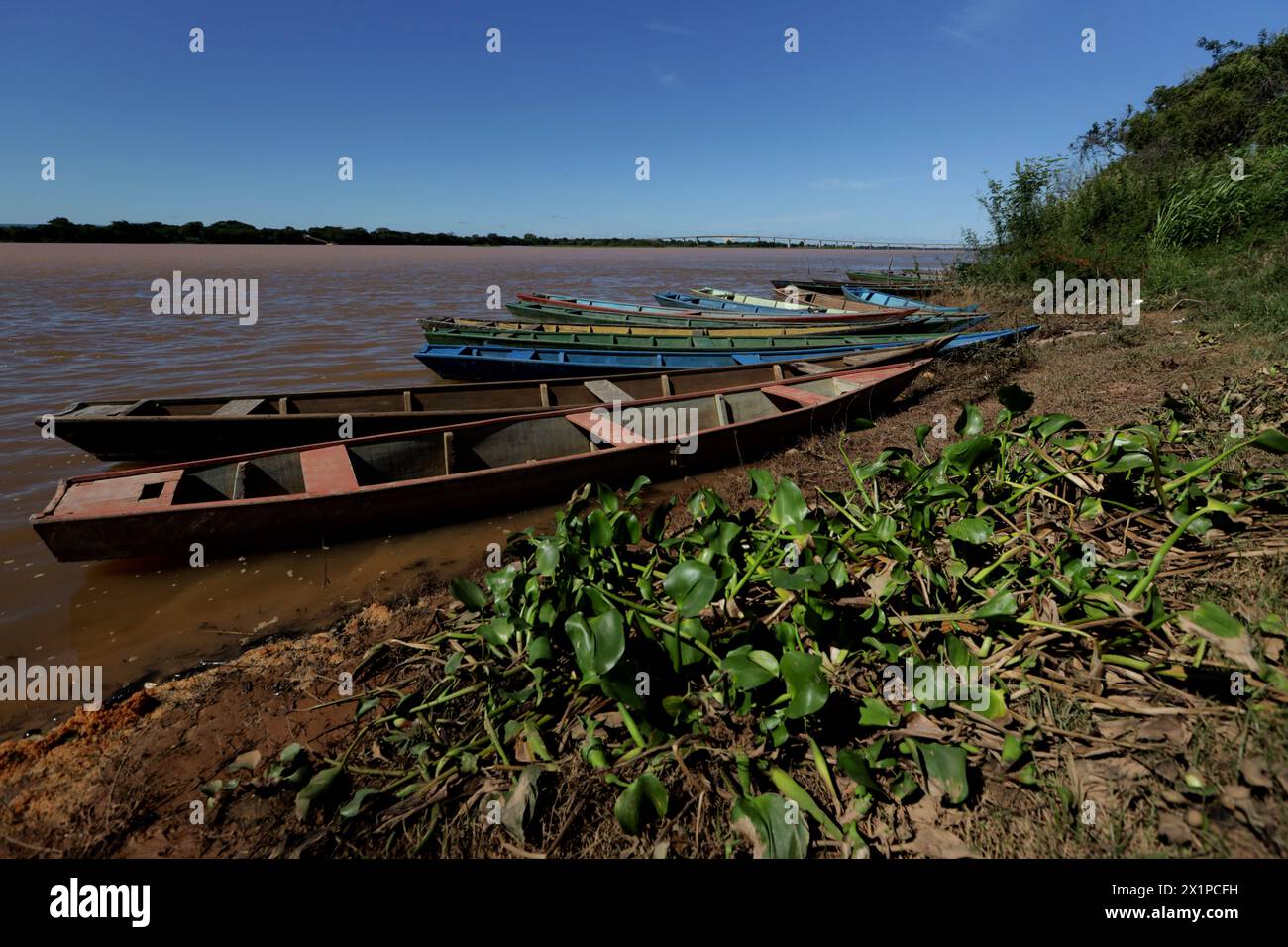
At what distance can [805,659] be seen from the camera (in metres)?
1.73

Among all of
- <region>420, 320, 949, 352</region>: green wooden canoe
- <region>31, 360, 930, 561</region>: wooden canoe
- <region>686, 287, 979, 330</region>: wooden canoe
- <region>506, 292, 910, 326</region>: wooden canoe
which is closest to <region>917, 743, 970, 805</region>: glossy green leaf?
<region>31, 360, 930, 561</region>: wooden canoe

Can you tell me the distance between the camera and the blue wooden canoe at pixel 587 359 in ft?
31.0

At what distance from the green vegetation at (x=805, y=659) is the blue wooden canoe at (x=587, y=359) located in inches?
275

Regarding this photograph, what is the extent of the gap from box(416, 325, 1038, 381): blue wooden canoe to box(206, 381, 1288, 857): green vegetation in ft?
22.9

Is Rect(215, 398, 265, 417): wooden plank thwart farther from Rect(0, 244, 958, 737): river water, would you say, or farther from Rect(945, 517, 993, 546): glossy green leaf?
Rect(945, 517, 993, 546): glossy green leaf

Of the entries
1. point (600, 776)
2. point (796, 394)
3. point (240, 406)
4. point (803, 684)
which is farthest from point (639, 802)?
point (240, 406)

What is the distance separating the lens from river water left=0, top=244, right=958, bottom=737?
3.99 metres

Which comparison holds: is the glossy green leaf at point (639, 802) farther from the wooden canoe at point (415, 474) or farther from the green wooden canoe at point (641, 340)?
the green wooden canoe at point (641, 340)

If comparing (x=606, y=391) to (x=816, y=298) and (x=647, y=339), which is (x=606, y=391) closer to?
(x=647, y=339)

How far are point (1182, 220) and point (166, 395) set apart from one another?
18463 mm

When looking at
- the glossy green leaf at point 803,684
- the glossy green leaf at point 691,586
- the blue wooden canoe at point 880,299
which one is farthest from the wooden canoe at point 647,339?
the glossy green leaf at point 803,684

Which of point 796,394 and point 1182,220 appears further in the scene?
point 1182,220

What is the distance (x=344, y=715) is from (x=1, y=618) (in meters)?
3.38

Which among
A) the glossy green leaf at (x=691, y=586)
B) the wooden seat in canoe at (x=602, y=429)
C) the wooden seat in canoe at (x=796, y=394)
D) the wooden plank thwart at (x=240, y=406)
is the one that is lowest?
the glossy green leaf at (x=691, y=586)
